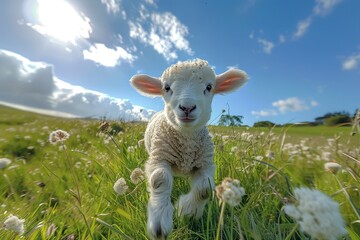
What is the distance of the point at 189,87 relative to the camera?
3.43m

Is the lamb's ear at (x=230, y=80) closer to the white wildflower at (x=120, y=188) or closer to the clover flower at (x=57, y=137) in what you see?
the white wildflower at (x=120, y=188)

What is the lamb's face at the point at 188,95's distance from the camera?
313 cm

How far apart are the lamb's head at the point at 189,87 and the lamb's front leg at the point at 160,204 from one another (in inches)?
20.8

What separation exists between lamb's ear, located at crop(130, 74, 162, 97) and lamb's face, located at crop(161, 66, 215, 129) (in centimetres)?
18

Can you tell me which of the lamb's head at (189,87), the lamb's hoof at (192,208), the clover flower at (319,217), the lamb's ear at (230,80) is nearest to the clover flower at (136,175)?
the lamb's hoof at (192,208)

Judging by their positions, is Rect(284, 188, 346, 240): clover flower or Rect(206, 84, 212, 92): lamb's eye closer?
Rect(284, 188, 346, 240): clover flower

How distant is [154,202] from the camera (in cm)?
275

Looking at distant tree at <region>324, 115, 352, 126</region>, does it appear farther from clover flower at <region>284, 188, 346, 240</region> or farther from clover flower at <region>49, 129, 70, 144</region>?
clover flower at <region>49, 129, 70, 144</region>

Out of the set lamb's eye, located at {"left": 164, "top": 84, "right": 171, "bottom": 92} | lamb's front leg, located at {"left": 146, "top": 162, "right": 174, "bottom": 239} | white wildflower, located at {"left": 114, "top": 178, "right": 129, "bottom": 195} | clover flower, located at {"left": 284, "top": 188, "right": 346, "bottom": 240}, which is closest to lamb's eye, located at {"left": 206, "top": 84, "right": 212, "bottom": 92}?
lamb's eye, located at {"left": 164, "top": 84, "right": 171, "bottom": 92}

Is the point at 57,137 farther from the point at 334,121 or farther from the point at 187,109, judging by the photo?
the point at 334,121

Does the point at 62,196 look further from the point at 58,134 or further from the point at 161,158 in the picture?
the point at 161,158

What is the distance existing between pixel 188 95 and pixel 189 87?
0.65 feet

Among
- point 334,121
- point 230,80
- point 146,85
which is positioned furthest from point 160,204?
point 334,121

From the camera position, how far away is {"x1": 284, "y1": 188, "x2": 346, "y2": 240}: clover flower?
1188mm
